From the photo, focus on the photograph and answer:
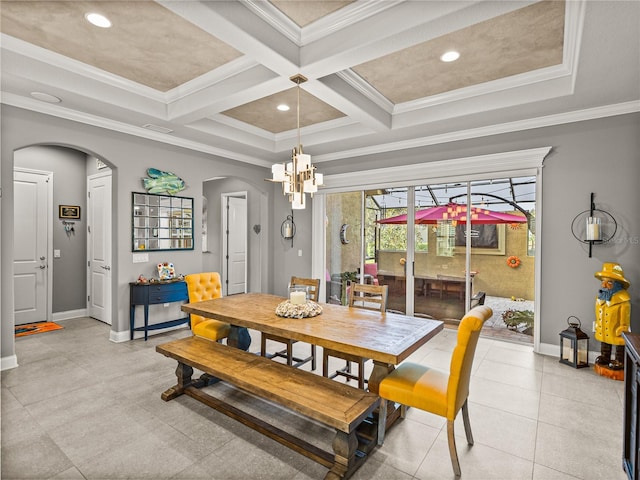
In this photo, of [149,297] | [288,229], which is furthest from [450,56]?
[149,297]

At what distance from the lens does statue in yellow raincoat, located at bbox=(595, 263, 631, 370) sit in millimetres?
3264

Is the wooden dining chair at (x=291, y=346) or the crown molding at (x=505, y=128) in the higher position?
the crown molding at (x=505, y=128)

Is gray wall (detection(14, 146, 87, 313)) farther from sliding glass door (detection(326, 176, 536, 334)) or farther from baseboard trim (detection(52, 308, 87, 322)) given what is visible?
sliding glass door (detection(326, 176, 536, 334))

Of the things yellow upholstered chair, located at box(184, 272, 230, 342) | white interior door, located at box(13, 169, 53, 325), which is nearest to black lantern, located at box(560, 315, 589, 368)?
yellow upholstered chair, located at box(184, 272, 230, 342)

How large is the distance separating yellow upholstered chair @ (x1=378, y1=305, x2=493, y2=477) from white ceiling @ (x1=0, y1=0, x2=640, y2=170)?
1949mm

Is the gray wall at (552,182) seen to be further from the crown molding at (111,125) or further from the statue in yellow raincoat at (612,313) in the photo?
the statue in yellow raincoat at (612,313)

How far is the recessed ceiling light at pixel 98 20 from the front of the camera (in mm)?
2459

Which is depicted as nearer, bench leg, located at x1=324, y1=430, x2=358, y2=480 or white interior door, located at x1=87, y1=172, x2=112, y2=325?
bench leg, located at x1=324, y1=430, x2=358, y2=480

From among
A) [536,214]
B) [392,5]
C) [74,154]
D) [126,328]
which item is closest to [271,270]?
[126,328]

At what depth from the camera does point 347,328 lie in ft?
8.30

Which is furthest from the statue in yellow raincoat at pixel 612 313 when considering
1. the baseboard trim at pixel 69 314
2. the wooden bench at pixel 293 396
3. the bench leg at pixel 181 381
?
the baseboard trim at pixel 69 314

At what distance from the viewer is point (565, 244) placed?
387cm

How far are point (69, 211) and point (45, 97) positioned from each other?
270cm

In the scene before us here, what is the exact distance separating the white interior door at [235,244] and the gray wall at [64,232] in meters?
2.67
